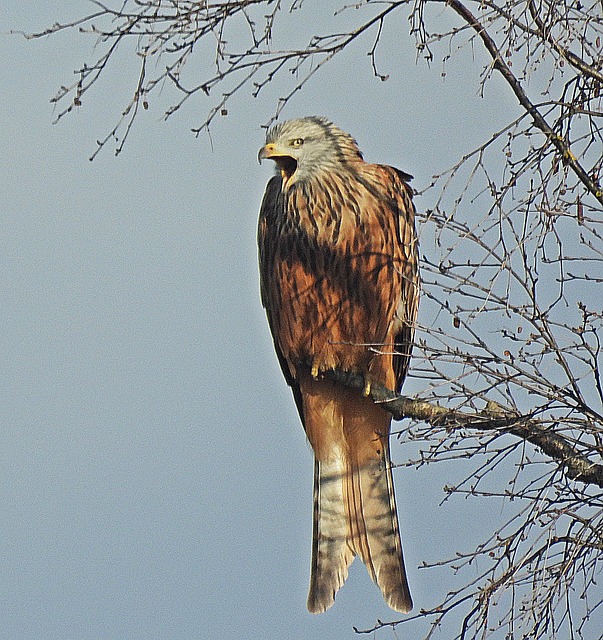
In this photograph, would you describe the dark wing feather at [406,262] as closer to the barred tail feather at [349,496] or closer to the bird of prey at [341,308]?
the bird of prey at [341,308]

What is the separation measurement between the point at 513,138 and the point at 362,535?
2196mm

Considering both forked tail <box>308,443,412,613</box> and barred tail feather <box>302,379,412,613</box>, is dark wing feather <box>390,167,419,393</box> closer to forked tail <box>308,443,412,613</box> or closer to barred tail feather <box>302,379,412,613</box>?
barred tail feather <box>302,379,412,613</box>

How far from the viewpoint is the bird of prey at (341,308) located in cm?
479

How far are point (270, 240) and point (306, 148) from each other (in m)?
0.48

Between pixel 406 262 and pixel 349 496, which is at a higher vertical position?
pixel 406 262

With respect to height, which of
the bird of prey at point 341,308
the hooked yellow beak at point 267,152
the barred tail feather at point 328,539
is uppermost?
the hooked yellow beak at point 267,152

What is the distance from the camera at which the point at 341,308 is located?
15.8 feet

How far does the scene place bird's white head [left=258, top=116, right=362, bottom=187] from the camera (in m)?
4.95

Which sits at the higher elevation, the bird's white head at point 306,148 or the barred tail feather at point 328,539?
the bird's white head at point 306,148

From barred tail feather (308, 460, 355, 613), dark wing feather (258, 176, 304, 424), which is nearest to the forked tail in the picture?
barred tail feather (308, 460, 355, 613)

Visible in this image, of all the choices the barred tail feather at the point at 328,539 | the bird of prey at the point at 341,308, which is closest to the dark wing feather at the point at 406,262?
the bird of prey at the point at 341,308

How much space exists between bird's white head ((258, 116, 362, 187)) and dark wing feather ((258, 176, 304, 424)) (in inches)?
3.7

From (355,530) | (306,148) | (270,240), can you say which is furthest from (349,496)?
(306,148)

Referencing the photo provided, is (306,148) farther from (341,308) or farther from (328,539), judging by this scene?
(328,539)
